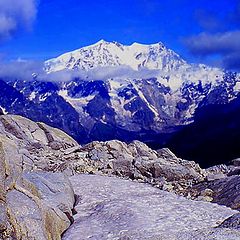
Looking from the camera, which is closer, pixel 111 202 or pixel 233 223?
pixel 233 223

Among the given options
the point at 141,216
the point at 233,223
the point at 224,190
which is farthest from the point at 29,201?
the point at 224,190

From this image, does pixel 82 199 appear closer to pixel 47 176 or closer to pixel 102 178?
pixel 47 176

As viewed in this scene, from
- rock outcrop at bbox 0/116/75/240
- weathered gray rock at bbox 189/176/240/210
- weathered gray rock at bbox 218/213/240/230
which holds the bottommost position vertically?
weathered gray rock at bbox 218/213/240/230

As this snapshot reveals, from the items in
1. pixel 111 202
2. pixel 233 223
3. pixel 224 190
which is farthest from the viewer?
pixel 224 190

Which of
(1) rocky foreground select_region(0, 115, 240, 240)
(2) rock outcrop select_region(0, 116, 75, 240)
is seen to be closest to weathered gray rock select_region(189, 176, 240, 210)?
(1) rocky foreground select_region(0, 115, 240, 240)

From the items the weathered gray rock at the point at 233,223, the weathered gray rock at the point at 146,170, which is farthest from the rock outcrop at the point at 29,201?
the weathered gray rock at the point at 146,170

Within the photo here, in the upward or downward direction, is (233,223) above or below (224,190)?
below

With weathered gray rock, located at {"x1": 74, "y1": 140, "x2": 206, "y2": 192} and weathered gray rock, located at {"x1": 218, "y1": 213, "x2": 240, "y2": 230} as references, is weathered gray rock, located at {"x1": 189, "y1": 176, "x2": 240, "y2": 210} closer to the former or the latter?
weathered gray rock, located at {"x1": 74, "y1": 140, "x2": 206, "y2": 192}

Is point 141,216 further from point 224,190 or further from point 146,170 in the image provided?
point 146,170

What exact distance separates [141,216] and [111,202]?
144 inches

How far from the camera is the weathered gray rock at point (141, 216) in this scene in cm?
2417

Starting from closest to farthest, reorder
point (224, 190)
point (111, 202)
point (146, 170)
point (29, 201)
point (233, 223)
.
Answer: point (233, 223) < point (29, 201) < point (111, 202) < point (224, 190) < point (146, 170)

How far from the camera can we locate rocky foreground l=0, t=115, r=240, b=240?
22359 millimetres

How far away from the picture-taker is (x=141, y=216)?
2758cm
